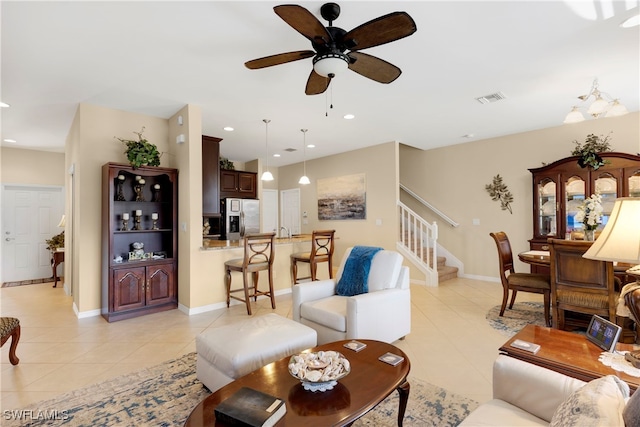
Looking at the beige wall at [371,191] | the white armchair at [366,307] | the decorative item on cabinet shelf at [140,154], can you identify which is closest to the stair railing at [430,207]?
the beige wall at [371,191]

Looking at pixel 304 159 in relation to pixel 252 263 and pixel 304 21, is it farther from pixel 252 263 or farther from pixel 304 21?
pixel 304 21

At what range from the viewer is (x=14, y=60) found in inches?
109

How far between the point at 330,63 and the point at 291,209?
6.26 meters

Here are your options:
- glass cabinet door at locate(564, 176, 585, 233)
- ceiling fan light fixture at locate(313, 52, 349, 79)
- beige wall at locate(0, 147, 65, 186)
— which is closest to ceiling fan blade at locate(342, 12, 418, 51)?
ceiling fan light fixture at locate(313, 52, 349, 79)


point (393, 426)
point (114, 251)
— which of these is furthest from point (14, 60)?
point (393, 426)

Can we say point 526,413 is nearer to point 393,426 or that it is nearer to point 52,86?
point 393,426

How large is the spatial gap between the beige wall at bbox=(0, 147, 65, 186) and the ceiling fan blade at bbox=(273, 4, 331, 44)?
6.96 meters

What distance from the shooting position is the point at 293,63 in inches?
112

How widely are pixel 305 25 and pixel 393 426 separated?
245 centimetres

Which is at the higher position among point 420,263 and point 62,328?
point 420,263

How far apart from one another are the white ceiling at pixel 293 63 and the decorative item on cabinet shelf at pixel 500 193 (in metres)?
1.17

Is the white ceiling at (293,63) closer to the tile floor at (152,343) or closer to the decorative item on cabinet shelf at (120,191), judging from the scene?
the decorative item on cabinet shelf at (120,191)

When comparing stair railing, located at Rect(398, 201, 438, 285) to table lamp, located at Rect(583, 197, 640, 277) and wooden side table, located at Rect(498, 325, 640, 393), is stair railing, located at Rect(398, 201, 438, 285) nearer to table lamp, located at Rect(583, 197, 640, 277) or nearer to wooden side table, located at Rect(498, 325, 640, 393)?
wooden side table, located at Rect(498, 325, 640, 393)

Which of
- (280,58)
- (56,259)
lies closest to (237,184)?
(56,259)
